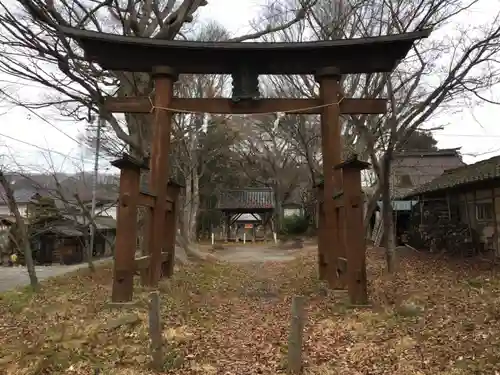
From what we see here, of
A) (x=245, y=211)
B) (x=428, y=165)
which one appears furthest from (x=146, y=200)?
(x=245, y=211)

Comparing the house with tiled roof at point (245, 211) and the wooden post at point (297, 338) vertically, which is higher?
the house with tiled roof at point (245, 211)

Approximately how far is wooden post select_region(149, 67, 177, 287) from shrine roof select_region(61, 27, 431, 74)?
412mm

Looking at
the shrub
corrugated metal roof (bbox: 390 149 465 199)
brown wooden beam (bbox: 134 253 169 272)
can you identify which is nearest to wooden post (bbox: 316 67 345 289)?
brown wooden beam (bbox: 134 253 169 272)

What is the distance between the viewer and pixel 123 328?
6.38 meters

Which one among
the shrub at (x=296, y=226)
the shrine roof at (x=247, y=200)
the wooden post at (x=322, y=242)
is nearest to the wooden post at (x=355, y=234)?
the wooden post at (x=322, y=242)

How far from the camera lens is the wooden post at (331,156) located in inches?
342

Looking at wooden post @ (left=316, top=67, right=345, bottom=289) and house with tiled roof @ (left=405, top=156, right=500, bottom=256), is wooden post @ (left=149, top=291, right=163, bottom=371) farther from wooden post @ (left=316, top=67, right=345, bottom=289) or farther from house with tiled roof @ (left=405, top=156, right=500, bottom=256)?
house with tiled roof @ (left=405, top=156, right=500, bottom=256)

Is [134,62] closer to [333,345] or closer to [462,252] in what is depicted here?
[333,345]

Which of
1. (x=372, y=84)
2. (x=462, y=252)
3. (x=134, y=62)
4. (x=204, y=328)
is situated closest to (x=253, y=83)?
(x=134, y=62)

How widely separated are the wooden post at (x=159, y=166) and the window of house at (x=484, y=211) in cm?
1234

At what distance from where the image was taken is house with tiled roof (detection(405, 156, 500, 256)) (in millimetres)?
15094

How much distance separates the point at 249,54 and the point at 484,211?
12091 mm

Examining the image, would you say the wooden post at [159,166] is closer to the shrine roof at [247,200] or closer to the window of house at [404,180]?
the window of house at [404,180]

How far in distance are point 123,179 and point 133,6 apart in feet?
20.0
